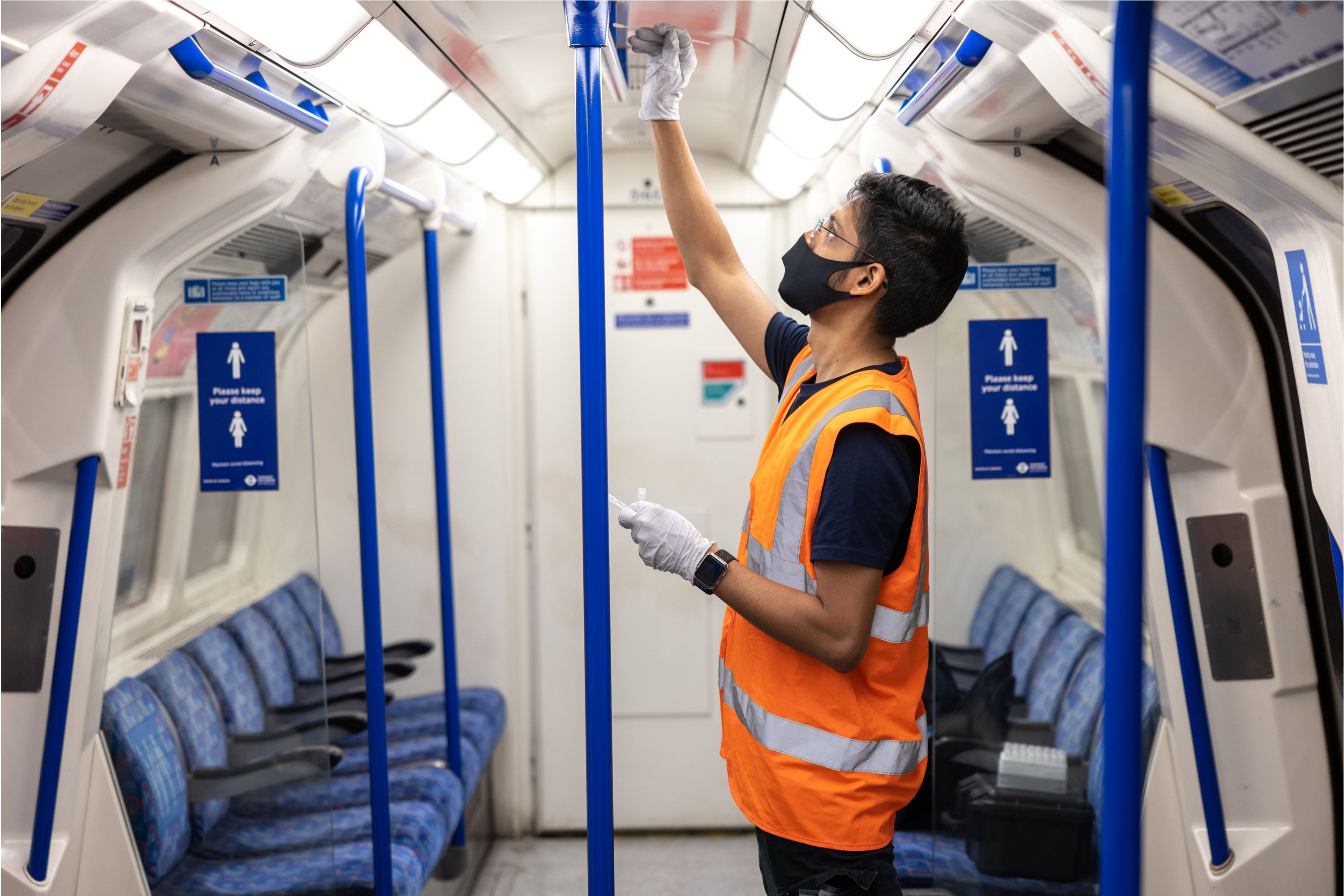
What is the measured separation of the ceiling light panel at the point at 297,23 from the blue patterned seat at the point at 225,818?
80.9 inches

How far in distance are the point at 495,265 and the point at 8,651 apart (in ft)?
8.44

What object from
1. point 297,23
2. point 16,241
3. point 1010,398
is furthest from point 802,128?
point 16,241

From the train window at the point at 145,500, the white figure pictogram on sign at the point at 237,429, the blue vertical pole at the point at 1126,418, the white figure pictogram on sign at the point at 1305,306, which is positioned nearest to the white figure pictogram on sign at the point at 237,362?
the white figure pictogram on sign at the point at 237,429

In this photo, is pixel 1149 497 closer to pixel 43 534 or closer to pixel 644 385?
pixel 644 385

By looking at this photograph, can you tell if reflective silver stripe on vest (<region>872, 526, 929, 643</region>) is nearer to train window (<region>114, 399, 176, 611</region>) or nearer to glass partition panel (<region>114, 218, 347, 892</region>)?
glass partition panel (<region>114, 218, 347, 892</region>)

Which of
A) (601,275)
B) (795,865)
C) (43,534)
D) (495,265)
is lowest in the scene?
(795,865)

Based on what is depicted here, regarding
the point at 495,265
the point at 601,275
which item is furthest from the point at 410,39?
the point at 495,265

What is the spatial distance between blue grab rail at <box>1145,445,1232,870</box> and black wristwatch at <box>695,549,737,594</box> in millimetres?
1398

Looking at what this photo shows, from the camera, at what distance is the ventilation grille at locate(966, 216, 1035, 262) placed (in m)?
3.09

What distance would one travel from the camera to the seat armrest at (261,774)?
3.05 meters

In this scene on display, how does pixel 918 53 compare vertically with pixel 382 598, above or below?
above

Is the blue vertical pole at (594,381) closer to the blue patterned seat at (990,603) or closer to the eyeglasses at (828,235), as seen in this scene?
the eyeglasses at (828,235)

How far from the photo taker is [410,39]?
8.07ft

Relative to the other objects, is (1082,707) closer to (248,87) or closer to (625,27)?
(625,27)
